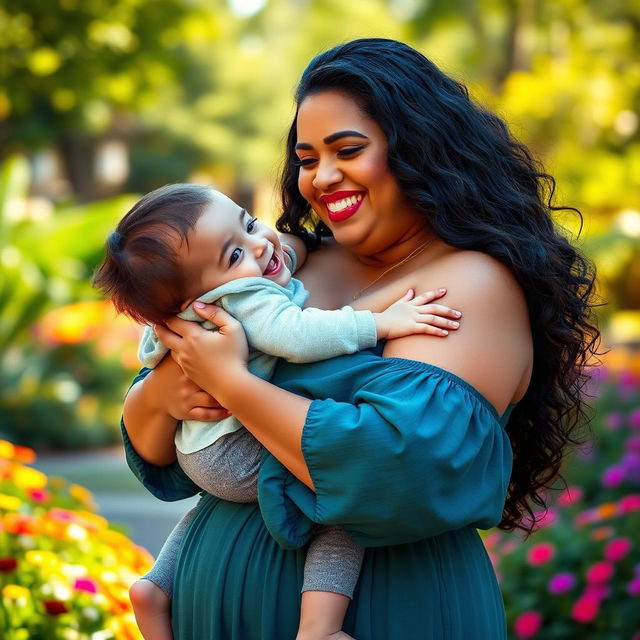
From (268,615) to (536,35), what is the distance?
16.2 metres

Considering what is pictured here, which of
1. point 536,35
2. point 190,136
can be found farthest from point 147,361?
point 190,136

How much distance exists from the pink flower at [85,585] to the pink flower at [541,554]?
1960 millimetres

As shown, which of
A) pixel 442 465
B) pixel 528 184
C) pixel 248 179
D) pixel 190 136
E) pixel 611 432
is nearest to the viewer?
pixel 442 465

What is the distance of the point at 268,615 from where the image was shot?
7.19 ft

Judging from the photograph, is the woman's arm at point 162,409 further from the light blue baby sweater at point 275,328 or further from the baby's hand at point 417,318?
the baby's hand at point 417,318

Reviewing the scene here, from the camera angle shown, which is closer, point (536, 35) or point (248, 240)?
point (248, 240)

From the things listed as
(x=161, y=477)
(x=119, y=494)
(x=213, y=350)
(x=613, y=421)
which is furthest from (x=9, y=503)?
(x=119, y=494)

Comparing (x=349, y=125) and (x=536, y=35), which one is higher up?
(x=536, y=35)

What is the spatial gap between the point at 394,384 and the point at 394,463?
0.17 m

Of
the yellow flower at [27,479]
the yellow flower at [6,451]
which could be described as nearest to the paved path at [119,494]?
the yellow flower at [6,451]

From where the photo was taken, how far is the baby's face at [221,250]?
2.21 metres

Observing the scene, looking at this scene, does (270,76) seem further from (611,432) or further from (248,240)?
(248,240)

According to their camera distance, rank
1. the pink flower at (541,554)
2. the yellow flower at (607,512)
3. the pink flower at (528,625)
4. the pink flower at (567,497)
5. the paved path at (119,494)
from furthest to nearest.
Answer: the paved path at (119,494)
the pink flower at (567,497)
the yellow flower at (607,512)
the pink flower at (541,554)
the pink flower at (528,625)

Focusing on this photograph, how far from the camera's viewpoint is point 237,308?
223 cm
